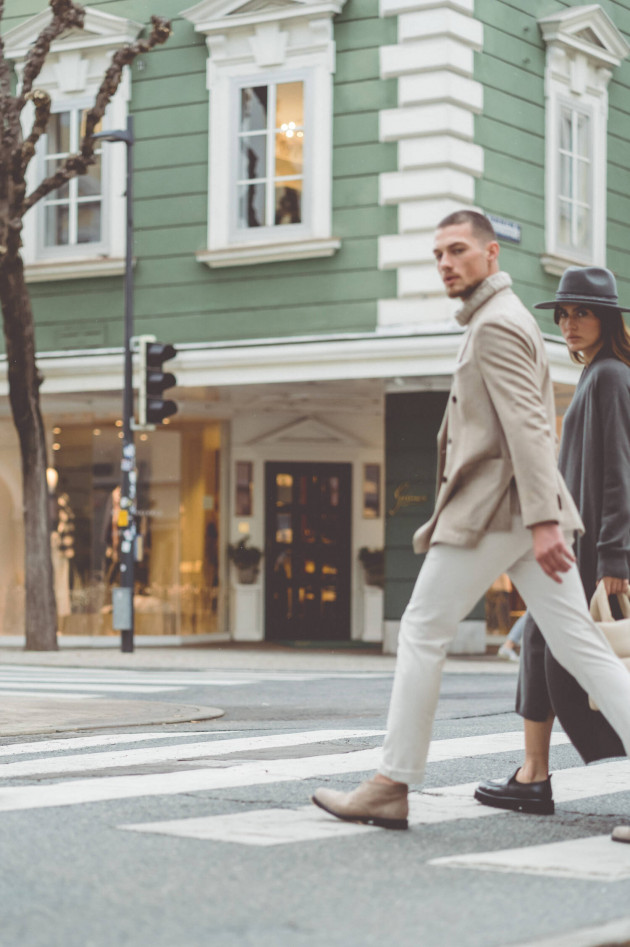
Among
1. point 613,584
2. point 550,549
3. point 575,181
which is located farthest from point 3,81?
point 550,549

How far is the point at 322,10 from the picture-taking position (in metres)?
18.9

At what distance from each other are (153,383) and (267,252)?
246 centimetres

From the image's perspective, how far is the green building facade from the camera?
18500 millimetres

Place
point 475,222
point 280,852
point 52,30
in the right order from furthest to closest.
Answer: point 52,30 < point 475,222 < point 280,852

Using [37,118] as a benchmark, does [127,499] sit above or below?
below

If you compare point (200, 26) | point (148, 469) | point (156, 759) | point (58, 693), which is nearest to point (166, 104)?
A: point (200, 26)

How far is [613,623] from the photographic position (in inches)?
216

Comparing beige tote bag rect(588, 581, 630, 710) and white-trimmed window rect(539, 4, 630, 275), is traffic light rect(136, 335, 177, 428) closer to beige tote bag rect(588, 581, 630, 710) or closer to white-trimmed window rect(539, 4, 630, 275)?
white-trimmed window rect(539, 4, 630, 275)

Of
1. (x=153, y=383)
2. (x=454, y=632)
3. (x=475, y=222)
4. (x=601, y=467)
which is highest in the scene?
(x=153, y=383)

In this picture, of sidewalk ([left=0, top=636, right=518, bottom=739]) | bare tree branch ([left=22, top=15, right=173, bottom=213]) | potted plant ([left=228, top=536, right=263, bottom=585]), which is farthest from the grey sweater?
potted plant ([left=228, top=536, right=263, bottom=585])

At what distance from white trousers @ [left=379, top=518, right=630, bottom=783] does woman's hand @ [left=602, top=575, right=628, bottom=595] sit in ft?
1.05

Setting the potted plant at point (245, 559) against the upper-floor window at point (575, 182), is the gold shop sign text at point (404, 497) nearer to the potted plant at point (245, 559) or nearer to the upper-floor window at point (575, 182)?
the potted plant at point (245, 559)

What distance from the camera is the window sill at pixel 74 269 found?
2016 cm

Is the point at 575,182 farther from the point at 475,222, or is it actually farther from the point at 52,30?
the point at 475,222
